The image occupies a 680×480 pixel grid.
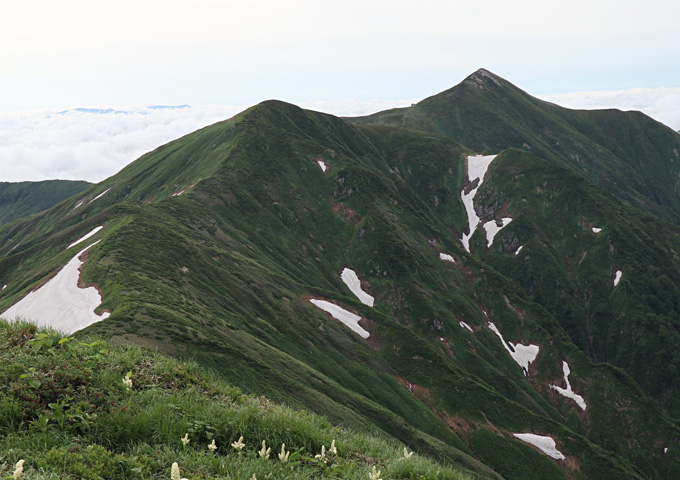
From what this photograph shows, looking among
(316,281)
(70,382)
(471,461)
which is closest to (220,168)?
(316,281)

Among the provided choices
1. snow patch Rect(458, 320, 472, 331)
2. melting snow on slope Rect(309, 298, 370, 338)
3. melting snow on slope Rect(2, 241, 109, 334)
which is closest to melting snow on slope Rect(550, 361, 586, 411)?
snow patch Rect(458, 320, 472, 331)

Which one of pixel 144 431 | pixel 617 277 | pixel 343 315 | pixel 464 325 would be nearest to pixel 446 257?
pixel 464 325

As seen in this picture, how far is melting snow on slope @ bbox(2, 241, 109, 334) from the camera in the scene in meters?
47.2

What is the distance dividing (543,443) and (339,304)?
54971mm

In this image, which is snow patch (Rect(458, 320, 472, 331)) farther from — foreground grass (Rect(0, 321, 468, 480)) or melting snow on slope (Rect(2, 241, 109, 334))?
foreground grass (Rect(0, 321, 468, 480))

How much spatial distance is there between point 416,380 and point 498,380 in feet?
130

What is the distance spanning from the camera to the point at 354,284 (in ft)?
495

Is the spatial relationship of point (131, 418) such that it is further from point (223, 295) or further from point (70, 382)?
point (223, 295)

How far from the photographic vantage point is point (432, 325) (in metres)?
136

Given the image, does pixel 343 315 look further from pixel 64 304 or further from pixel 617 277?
pixel 617 277

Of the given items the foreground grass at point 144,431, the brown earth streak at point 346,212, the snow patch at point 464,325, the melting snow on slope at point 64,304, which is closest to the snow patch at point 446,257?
the snow patch at point 464,325

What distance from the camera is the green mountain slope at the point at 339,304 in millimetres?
55281

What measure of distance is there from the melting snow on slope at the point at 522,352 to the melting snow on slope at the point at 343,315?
71166 millimetres

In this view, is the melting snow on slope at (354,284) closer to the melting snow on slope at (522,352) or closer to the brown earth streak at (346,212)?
the brown earth streak at (346,212)
